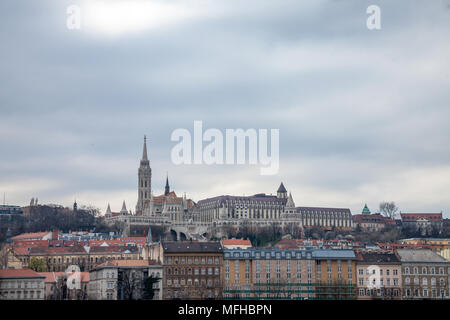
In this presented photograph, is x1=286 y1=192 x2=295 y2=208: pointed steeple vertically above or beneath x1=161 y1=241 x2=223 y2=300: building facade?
above

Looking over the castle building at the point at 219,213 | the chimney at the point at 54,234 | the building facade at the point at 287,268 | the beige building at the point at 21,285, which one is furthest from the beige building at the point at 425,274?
the castle building at the point at 219,213

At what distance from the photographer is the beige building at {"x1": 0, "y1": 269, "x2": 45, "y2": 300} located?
61062 mm

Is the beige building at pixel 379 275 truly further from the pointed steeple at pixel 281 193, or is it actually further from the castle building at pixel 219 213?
the pointed steeple at pixel 281 193

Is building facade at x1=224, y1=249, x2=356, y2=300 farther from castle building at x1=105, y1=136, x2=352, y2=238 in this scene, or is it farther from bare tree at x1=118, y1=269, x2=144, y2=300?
castle building at x1=105, y1=136, x2=352, y2=238

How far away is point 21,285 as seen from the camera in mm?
62656

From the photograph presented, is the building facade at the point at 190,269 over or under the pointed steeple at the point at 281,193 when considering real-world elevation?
under

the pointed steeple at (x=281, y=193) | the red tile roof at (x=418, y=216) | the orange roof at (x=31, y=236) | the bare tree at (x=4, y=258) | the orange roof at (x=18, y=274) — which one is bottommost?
the orange roof at (x=18, y=274)

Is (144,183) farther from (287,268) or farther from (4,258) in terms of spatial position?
(287,268)

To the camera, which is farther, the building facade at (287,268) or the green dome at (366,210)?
the green dome at (366,210)

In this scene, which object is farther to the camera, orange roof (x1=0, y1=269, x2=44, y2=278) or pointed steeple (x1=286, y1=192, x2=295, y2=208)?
pointed steeple (x1=286, y1=192, x2=295, y2=208)

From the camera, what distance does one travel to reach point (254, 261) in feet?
225

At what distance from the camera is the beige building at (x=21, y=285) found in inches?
2404

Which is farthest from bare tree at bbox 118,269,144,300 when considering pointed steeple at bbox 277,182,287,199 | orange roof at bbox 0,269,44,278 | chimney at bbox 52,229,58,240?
pointed steeple at bbox 277,182,287,199
